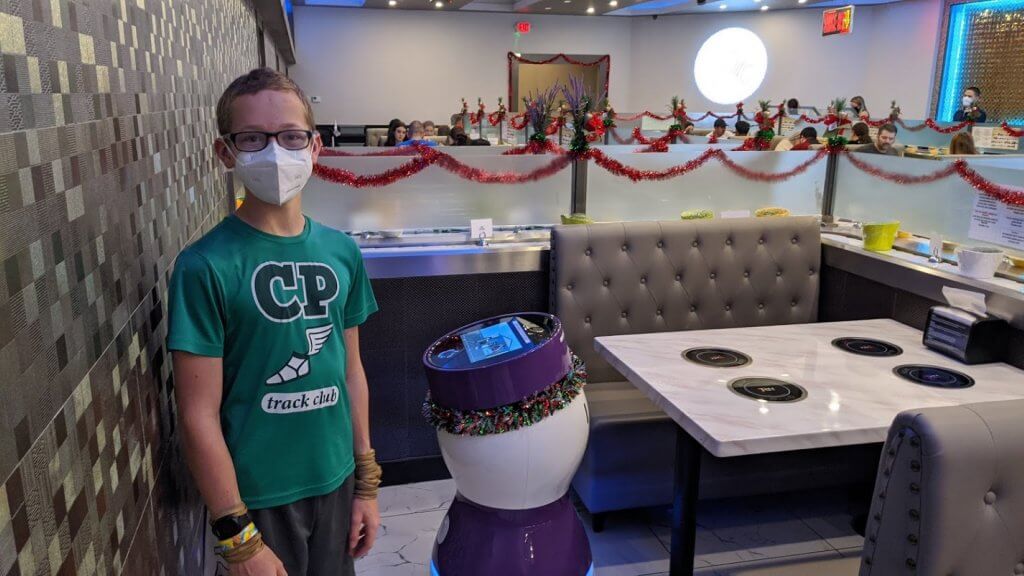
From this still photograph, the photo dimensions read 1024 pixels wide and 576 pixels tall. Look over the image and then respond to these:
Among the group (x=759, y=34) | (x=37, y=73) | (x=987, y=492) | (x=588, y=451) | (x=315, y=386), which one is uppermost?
(x=759, y=34)

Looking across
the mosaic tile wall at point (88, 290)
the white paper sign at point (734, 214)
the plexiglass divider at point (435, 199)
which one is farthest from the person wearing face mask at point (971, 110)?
the mosaic tile wall at point (88, 290)

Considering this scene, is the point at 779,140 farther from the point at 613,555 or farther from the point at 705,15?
the point at 705,15

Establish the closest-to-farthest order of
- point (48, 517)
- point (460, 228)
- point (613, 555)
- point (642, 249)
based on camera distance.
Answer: point (48, 517) < point (613, 555) < point (642, 249) < point (460, 228)

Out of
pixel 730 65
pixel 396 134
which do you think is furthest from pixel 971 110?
pixel 396 134

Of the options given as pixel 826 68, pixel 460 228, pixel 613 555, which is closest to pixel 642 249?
pixel 460 228

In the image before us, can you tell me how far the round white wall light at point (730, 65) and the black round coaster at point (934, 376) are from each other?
12803 mm

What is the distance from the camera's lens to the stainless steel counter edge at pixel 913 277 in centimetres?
239

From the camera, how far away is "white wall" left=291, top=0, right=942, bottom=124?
1313 cm

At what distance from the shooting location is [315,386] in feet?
4.42

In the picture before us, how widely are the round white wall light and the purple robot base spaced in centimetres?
1339

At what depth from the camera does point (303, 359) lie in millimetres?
1325

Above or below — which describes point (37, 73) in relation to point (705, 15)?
below

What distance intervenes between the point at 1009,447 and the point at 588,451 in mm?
1655

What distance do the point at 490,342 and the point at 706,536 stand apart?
1.41 metres
